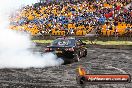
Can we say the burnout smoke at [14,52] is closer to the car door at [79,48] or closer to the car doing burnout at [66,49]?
the car doing burnout at [66,49]

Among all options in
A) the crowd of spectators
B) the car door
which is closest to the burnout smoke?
the car door

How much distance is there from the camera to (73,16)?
141 feet

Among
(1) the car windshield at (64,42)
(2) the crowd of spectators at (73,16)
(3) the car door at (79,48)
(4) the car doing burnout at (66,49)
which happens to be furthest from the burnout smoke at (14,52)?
(2) the crowd of spectators at (73,16)

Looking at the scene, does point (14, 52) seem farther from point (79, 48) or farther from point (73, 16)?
point (73, 16)

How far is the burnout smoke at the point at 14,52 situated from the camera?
19.9 meters

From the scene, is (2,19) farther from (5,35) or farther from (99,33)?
(99,33)

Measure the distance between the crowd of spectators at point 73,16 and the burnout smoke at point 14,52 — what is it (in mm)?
16173

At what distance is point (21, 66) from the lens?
19203 mm

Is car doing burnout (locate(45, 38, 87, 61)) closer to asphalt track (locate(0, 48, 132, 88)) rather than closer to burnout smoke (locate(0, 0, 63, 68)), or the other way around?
burnout smoke (locate(0, 0, 63, 68))

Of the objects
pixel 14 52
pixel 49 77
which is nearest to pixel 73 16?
pixel 14 52

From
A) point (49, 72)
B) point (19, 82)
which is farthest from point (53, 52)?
point (19, 82)

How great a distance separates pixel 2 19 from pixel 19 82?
371 inches

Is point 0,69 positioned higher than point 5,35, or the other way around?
point 5,35

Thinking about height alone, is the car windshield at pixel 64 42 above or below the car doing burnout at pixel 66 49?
above
